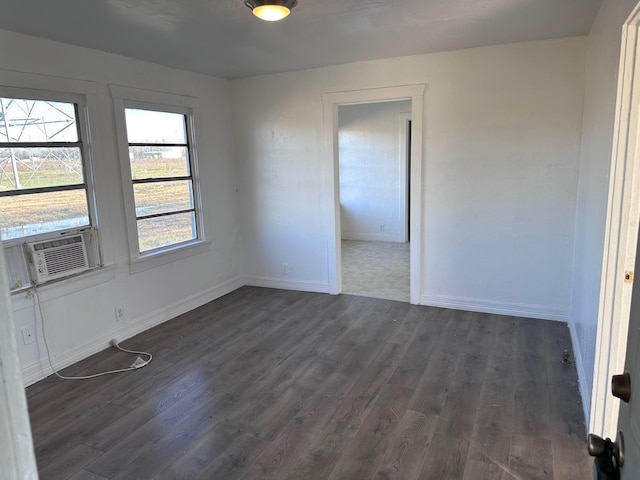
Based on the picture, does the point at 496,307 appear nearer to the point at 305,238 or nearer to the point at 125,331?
the point at 305,238

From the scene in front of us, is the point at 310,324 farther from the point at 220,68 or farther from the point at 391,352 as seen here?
the point at 220,68

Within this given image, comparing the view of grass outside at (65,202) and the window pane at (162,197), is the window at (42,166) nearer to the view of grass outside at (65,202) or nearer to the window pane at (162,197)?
the view of grass outside at (65,202)

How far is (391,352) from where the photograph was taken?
352 centimetres

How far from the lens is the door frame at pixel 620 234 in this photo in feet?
6.24

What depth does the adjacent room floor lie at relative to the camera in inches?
201

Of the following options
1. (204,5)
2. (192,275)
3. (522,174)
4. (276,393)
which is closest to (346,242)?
(192,275)

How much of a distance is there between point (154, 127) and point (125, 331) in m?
1.93

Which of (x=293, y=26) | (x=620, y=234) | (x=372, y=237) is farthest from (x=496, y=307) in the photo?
(x=372, y=237)

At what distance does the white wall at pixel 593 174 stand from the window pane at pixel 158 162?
11.9ft

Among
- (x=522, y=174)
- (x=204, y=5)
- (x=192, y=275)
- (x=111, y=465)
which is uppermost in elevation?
(x=204, y=5)

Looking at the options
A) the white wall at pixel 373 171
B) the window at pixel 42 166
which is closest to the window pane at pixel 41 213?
the window at pixel 42 166

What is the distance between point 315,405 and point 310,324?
54.1 inches

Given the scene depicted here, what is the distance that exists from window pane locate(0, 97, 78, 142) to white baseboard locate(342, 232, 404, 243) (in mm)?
5509

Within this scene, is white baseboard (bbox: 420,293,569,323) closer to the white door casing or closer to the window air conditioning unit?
the window air conditioning unit
